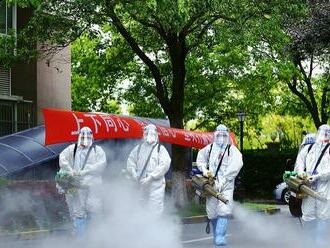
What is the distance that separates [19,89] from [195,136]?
6.03 meters

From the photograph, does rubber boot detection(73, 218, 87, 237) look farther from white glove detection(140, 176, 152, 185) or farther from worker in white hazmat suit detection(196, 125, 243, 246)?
worker in white hazmat suit detection(196, 125, 243, 246)

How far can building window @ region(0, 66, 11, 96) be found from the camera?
22.0 meters

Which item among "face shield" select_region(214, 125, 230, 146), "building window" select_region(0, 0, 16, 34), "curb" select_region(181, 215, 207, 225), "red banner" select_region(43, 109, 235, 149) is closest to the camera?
"face shield" select_region(214, 125, 230, 146)

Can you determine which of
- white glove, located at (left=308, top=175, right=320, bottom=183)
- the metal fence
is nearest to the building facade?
the metal fence

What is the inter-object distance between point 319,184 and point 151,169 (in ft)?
8.04

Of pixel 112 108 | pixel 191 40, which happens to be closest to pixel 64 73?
pixel 191 40

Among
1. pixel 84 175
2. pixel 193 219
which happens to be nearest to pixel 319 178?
pixel 84 175

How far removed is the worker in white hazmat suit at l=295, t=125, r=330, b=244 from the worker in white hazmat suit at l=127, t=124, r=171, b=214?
2.05 m

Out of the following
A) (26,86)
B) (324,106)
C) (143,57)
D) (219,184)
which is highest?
(143,57)

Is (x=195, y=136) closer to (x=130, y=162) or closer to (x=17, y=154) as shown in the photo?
(x=17, y=154)

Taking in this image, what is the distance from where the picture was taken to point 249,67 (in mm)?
22219

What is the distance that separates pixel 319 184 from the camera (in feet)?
33.0

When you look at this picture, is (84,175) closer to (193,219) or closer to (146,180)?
(146,180)

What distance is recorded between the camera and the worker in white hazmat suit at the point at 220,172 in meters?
10.4
